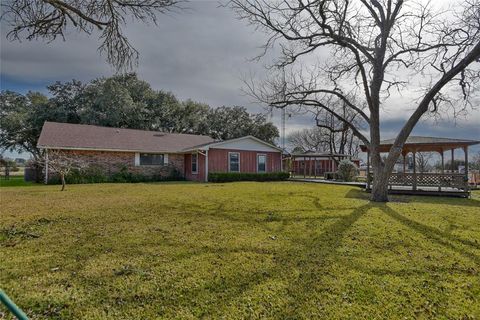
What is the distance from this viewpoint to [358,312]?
2.71m

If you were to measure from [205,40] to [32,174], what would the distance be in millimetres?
19372

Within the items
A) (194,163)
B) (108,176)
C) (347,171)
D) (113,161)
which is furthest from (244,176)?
(108,176)

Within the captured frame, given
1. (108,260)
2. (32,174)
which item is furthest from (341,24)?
(32,174)

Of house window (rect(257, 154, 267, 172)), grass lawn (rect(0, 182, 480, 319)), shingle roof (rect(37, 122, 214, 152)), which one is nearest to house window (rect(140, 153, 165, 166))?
shingle roof (rect(37, 122, 214, 152))

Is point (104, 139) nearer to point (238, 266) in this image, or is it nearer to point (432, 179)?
point (238, 266)

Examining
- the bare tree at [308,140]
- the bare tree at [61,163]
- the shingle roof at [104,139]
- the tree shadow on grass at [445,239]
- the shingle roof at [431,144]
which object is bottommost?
the tree shadow on grass at [445,239]

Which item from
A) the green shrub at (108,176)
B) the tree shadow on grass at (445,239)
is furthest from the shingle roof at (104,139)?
the tree shadow on grass at (445,239)

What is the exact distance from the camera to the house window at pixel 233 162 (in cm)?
2149

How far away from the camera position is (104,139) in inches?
777

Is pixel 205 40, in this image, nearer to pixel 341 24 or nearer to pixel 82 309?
pixel 341 24

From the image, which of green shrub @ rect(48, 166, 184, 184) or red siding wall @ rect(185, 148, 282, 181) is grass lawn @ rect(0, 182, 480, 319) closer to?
green shrub @ rect(48, 166, 184, 184)

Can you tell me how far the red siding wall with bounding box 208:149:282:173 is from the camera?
2060 centimetres

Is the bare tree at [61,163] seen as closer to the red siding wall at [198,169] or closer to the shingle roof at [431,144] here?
the red siding wall at [198,169]

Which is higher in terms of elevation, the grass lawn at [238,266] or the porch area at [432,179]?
the porch area at [432,179]
